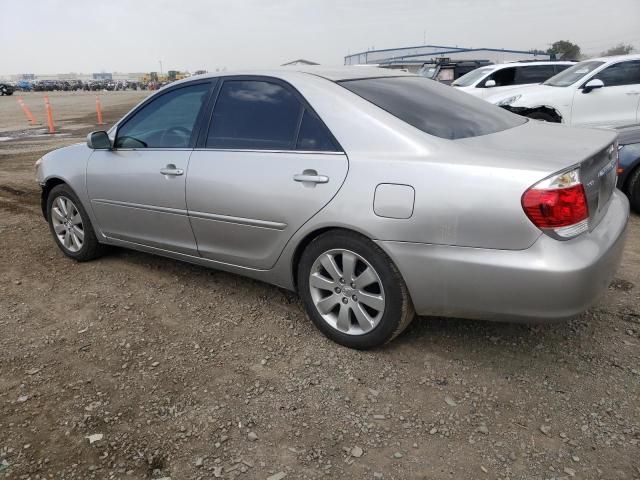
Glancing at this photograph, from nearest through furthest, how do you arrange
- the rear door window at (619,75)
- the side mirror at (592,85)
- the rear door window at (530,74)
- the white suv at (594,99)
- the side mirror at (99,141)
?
the side mirror at (99,141) < the side mirror at (592,85) < the white suv at (594,99) < the rear door window at (619,75) < the rear door window at (530,74)

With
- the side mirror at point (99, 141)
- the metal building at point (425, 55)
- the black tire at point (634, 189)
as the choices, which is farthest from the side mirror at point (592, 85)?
the metal building at point (425, 55)

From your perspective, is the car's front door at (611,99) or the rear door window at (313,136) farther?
the car's front door at (611,99)

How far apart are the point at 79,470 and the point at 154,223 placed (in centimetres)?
195

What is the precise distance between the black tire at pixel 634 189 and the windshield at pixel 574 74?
4348mm

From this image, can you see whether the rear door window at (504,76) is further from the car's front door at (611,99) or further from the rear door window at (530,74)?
the car's front door at (611,99)

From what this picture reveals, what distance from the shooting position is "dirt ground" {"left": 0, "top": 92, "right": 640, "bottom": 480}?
2.27 m

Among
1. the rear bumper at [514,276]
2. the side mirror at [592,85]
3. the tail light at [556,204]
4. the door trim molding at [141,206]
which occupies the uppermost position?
the side mirror at [592,85]

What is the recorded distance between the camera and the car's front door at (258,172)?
298 cm

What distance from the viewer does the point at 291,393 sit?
9.00 ft

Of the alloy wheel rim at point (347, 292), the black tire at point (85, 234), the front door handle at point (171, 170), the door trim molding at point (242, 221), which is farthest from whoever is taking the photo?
the black tire at point (85, 234)

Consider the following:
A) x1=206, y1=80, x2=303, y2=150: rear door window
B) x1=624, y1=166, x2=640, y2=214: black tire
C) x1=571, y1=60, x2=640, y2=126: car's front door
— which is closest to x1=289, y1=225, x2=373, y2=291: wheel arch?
x1=206, y1=80, x2=303, y2=150: rear door window

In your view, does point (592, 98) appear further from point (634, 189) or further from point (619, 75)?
point (634, 189)

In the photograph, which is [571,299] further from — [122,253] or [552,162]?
[122,253]

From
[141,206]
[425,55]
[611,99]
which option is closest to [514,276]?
[141,206]
